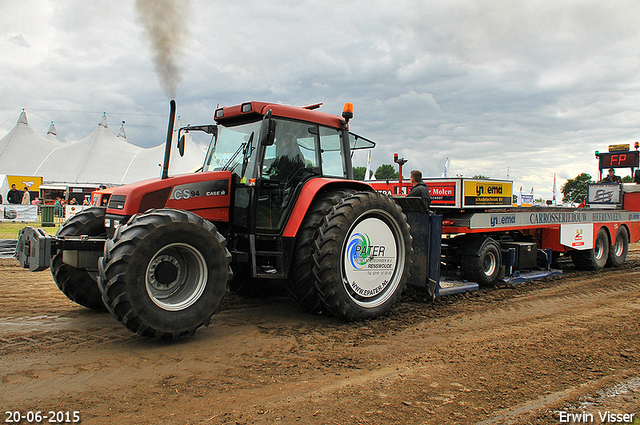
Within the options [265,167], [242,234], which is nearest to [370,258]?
[242,234]

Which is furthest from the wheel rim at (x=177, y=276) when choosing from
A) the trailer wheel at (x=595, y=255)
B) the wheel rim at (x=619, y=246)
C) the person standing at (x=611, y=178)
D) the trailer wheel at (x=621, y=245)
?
the person standing at (x=611, y=178)

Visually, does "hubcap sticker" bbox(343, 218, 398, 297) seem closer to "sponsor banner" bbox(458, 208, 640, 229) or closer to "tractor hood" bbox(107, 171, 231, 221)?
"tractor hood" bbox(107, 171, 231, 221)

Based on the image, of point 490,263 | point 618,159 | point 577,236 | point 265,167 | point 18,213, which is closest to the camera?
point 265,167

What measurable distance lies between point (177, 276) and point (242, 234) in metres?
1.04

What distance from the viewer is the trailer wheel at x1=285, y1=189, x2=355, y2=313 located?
512 cm

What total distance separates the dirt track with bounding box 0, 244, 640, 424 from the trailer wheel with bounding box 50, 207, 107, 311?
231 millimetres

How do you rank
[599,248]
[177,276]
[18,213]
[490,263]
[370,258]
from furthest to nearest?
[18,213]
[599,248]
[490,263]
[370,258]
[177,276]

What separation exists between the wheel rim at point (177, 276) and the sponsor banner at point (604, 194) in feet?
39.8

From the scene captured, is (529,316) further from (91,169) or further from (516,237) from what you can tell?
(91,169)

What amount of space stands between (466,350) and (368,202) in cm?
198

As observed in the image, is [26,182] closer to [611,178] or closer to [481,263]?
[481,263]

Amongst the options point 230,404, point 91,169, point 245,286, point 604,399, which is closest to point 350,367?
point 230,404

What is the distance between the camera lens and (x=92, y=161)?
125 feet

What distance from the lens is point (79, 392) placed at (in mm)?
3273
